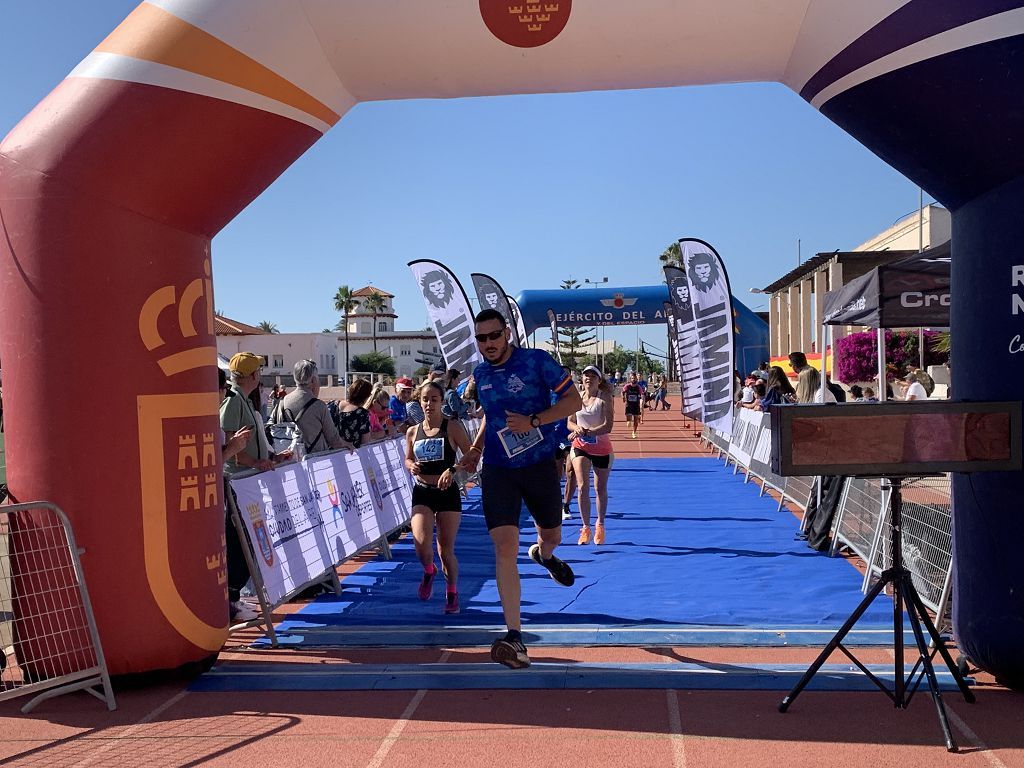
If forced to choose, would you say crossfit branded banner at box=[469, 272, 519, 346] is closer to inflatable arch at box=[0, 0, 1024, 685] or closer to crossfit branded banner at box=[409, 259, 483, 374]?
crossfit branded banner at box=[409, 259, 483, 374]

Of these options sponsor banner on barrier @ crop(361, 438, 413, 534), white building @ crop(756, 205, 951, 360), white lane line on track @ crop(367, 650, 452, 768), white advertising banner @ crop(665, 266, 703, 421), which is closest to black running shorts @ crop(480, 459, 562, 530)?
white lane line on track @ crop(367, 650, 452, 768)

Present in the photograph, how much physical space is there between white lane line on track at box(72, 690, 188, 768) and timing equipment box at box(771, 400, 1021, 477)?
311 cm

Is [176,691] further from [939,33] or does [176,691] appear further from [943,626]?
[939,33]

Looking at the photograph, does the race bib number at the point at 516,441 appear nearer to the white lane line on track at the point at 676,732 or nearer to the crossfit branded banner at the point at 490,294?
the white lane line on track at the point at 676,732

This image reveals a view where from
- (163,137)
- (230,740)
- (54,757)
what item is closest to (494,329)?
(163,137)

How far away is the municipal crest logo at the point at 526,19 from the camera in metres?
5.01

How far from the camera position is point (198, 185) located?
513cm

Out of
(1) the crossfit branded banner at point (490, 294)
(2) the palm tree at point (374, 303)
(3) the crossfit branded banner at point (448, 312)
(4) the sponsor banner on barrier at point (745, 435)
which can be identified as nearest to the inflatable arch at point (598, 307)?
(1) the crossfit branded banner at point (490, 294)

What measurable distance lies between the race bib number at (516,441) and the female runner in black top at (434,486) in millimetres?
1522

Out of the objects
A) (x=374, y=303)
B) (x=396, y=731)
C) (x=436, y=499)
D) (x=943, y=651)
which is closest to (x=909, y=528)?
(x=943, y=651)

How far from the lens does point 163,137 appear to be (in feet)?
16.2

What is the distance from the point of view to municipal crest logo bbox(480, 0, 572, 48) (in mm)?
5008

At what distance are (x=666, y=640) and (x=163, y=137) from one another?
3912 millimetres

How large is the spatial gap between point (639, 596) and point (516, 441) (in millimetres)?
2381
